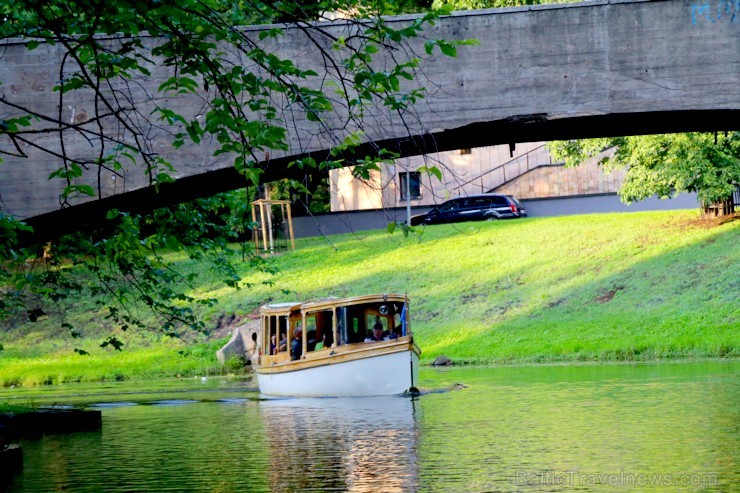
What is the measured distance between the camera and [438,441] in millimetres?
16859

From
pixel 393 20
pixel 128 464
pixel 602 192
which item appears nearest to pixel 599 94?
pixel 393 20

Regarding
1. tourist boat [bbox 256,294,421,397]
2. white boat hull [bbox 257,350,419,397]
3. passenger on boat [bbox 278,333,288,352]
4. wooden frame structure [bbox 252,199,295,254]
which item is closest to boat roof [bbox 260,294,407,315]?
tourist boat [bbox 256,294,421,397]

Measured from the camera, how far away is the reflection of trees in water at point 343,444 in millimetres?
13719

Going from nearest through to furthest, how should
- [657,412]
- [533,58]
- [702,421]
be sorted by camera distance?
[533,58], [702,421], [657,412]

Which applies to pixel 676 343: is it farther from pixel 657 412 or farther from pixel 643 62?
pixel 643 62

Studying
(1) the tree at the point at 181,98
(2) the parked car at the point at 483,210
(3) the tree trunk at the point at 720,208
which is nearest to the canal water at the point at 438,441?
(1) the tree at the point at 181,98

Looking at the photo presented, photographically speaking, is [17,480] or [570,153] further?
[570,153]

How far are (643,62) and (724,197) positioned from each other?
26.4 metres

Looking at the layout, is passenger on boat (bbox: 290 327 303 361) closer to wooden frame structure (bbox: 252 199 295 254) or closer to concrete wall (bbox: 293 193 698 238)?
wooden frame structure (bbox: 252 199 295 254)

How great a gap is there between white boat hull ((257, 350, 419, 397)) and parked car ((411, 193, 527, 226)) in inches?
990

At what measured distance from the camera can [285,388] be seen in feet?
90.3

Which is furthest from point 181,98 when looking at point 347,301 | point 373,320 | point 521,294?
point 521,294

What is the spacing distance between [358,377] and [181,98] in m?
11.2

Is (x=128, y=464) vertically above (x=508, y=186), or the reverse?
(x=508, y=186)
